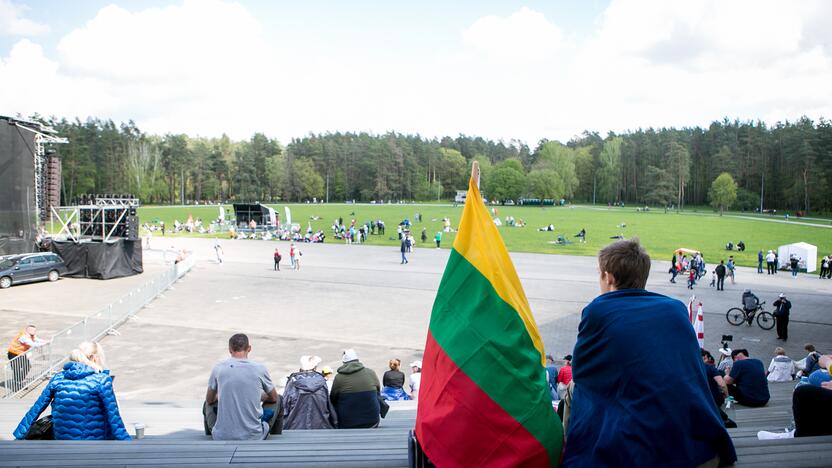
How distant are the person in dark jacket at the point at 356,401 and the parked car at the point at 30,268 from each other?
23.0 metres

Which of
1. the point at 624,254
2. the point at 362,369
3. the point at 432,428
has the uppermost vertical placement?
the point at 624,254

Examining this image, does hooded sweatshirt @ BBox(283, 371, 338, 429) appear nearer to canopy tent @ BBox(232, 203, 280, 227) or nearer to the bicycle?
the bicycle

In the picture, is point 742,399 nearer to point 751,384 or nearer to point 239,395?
point 751,384

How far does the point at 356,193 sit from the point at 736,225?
87518 millimetres

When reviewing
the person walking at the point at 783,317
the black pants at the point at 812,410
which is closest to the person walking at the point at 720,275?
the person walking at the point at 783,317

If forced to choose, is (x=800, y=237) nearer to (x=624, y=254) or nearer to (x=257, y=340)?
(x=257, y=340)

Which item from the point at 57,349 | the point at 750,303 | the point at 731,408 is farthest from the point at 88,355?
the point at 750,303

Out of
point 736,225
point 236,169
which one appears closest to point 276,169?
point 236,169

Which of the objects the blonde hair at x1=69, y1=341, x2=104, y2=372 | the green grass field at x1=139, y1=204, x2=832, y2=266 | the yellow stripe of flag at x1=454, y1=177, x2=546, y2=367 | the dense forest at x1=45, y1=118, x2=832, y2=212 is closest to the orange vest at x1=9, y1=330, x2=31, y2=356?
the blonde hair at x1=69, y1=341, x2=104, y2=372

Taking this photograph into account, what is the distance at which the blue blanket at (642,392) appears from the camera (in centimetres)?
225

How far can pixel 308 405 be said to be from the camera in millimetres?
6699

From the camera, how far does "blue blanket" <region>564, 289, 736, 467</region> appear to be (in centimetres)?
225

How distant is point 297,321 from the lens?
61.8 feet

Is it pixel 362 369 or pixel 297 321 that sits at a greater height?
pixel 362 369
